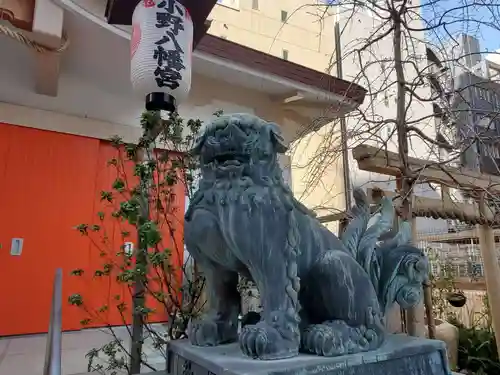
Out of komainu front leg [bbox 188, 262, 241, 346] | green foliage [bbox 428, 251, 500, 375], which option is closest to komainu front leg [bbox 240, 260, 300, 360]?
komainu front leg [bbox 188, 262, 241, 346]

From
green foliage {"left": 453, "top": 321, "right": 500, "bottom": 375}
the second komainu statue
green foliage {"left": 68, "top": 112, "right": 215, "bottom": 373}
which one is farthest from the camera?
green foliage {"left": 453, "top": 321, "right": 500, "bottom": 375}

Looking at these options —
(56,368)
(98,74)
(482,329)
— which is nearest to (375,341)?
(56,368)

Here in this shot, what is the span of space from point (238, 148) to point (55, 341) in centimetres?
93

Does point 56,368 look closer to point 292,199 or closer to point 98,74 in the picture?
point 292,199

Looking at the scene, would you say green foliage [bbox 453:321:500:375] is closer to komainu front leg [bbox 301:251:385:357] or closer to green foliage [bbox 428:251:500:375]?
green foliage [bbox 428:251:500:375]

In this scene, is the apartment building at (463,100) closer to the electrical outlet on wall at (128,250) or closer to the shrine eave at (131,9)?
the shrine eave at (131,9)

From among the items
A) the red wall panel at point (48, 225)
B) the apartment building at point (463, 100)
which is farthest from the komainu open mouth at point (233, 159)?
the red wall panel at point (48, 225)

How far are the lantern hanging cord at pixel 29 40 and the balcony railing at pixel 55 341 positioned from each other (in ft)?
6.76

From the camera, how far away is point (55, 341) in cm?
122

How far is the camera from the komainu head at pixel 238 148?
0.96 meters

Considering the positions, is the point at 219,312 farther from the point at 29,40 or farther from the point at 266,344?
the point at 29,40

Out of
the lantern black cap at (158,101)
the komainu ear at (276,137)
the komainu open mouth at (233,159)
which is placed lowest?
the komainu open mouth at (233,159)

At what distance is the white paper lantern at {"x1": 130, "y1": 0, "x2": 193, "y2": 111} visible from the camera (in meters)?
2.09

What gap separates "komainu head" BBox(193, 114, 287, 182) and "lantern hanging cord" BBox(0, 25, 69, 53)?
2.45m
